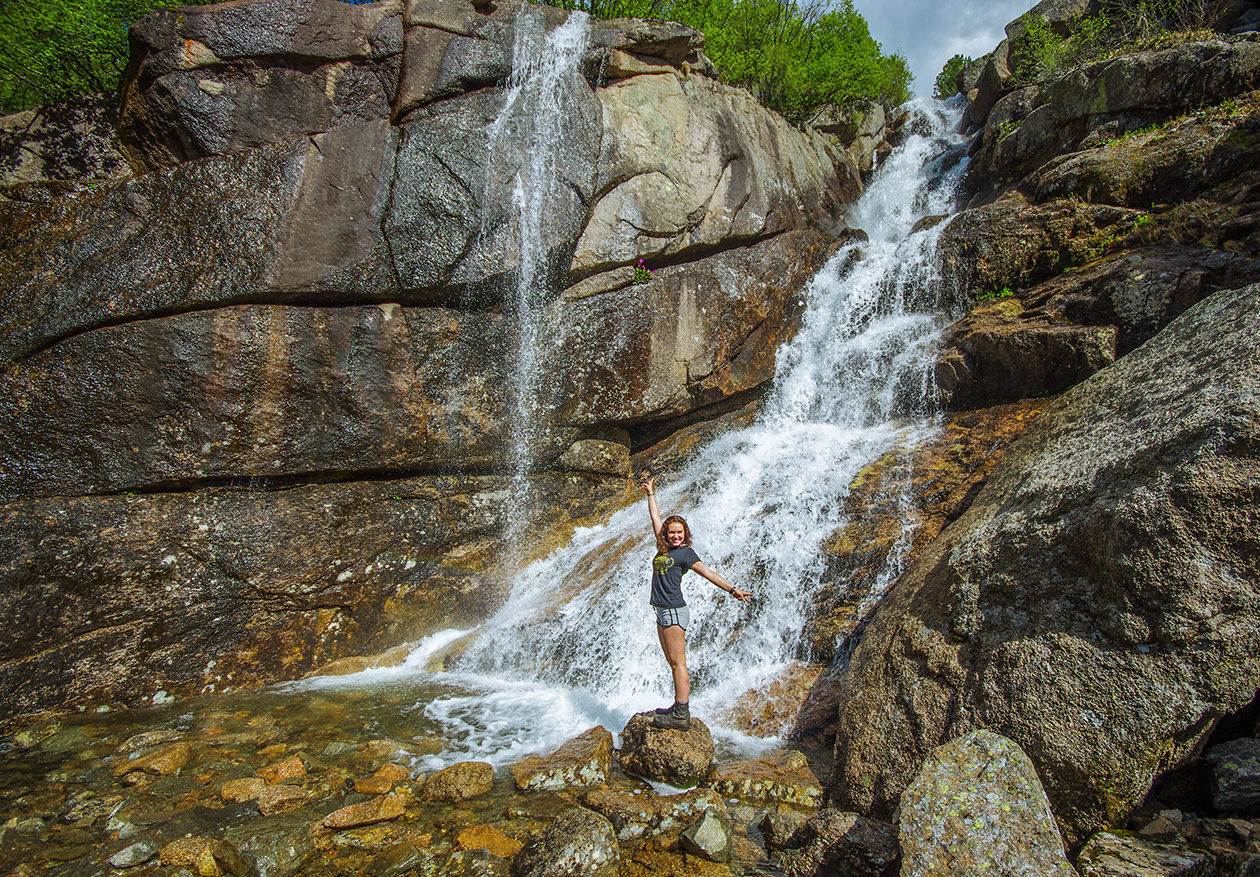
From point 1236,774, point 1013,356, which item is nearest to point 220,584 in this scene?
point 1236,774

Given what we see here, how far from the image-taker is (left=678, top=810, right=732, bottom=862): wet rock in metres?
3.75

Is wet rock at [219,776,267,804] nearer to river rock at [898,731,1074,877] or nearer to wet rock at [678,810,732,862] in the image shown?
wet rock at [678,810,732,862]

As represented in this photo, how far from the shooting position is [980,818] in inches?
114

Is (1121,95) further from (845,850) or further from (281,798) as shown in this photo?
(281,798)

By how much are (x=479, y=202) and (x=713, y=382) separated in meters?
5.41

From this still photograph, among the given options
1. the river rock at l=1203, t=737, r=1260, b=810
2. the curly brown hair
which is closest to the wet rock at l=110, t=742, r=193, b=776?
the curly brown hair

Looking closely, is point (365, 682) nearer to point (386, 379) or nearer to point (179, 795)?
point (179, 795)

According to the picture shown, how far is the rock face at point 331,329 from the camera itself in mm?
7535

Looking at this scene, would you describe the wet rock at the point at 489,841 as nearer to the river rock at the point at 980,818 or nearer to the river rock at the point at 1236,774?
the river rock at the point at 980,818

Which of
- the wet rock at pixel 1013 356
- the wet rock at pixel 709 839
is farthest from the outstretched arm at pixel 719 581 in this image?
the wet rock at pixel 1013 356

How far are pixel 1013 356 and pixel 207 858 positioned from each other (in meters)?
11.0

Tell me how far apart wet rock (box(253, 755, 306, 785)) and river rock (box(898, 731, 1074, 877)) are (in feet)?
16.5

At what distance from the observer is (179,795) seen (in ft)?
16.3

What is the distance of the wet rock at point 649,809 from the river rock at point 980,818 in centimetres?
156
